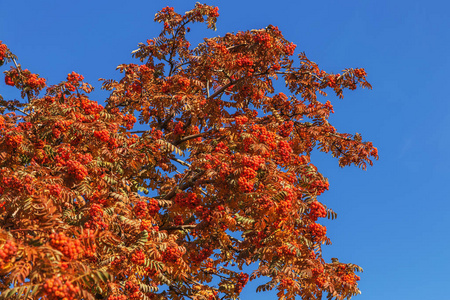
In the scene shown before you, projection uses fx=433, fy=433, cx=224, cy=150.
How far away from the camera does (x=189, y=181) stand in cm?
1118

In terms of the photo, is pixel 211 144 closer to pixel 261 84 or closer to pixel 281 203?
pixel 261 84

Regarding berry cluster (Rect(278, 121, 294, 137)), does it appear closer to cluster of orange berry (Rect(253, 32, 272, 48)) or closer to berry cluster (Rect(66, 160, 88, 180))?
cluster of orange berry (Rect(253, 32, 272, 48))

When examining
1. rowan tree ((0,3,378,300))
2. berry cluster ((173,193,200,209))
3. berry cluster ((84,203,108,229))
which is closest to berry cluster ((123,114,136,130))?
rowan tree ((0,3,378,300))

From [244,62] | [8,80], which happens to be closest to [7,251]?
[244,62]

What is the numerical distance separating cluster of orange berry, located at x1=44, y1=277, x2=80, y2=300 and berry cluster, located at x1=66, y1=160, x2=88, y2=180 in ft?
12.4

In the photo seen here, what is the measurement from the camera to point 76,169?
7758mm

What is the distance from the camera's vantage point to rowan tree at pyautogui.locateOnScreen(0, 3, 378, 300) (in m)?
6.06

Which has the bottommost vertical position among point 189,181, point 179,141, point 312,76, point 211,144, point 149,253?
point 149,253

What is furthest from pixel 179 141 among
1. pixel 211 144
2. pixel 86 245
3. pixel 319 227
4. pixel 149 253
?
pixel 86 245

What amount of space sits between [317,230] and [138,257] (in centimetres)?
453

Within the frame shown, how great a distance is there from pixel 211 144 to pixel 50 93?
17.4ft

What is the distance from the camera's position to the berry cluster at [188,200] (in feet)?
32.8

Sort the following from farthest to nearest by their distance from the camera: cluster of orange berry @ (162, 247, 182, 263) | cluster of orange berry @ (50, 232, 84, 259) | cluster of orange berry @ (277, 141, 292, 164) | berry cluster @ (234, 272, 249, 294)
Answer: berry cluster @ (234, 272, 249, 294), cluster of orange berry @ (277, 141, 292, 164), cluster of orange berry @ (162, 247, 182, 263), cluster of orange berry @ (50, 232, 84, 259)

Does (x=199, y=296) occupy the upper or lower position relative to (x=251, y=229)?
lower
